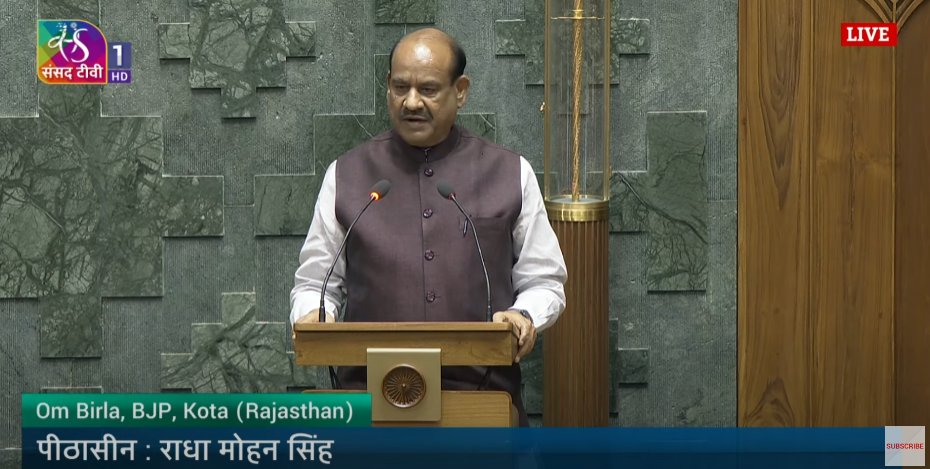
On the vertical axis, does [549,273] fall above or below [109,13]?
below

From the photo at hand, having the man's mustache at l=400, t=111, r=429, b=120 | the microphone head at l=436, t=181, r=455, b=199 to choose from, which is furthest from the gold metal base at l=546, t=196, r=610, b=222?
the microphone head at l=436, t=181, r=455, b=199

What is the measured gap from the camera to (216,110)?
14.6 feet

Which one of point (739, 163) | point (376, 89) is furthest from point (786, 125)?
point (376, 89)

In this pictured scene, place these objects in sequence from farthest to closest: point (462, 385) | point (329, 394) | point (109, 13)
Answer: point (109, 13) → point (462, 385) → point (329, 394)

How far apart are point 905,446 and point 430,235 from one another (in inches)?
66.3

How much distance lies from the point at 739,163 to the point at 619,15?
62 centimetres

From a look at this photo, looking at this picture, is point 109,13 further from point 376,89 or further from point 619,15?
point 619,15

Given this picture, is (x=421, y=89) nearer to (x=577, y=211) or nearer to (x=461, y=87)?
(x=461, y=87)

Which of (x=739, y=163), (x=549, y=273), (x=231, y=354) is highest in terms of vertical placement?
(x=739, y=163)

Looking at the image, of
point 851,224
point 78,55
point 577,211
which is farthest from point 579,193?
point 78,55

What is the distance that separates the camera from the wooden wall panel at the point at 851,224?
4477 mm

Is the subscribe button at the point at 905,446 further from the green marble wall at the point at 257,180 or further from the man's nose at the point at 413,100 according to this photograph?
the man's nose at the point at 413,100

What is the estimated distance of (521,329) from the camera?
3.21 m

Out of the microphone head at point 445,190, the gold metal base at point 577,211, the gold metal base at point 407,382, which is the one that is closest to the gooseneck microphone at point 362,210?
the microphone head at point 445,190
